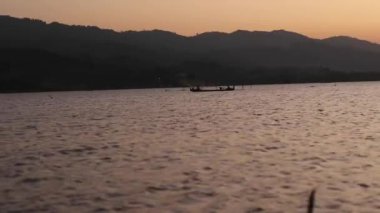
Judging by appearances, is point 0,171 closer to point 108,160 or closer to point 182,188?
point 108,160

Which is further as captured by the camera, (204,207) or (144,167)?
(144,167)

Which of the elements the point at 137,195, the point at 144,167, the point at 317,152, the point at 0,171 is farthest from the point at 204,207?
the point at 317,152

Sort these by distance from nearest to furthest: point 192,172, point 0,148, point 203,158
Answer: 1. point 192,172
2. point 203,158
3. point 0,148

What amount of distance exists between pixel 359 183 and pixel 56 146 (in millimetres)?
33325

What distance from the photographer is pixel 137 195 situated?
2745 cm

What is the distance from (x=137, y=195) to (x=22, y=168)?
45.6 feet

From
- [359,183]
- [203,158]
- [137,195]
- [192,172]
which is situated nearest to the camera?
[137,195]

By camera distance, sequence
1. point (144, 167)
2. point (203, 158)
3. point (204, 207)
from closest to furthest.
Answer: point (204, 207), point (144, 167), point (203, 158)

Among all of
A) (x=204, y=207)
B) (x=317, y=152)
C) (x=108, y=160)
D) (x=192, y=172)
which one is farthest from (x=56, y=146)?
(x=204, y=207)

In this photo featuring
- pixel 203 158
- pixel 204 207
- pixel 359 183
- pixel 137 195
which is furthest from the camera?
pixel 203 158

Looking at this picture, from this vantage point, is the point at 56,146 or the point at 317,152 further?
the point at 56,146

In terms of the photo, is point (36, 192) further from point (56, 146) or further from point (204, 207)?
point (56, 146)

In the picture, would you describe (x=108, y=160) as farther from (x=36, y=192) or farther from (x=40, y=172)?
(x=36, y=192)

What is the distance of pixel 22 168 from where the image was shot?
123ft
